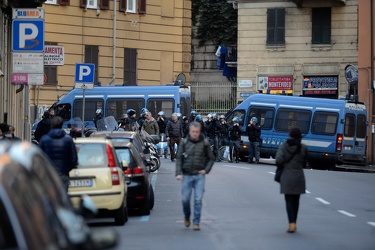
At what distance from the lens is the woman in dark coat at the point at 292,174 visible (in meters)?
15.6

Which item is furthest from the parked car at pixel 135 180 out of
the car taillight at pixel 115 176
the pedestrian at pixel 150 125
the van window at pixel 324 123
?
the van window at pixel 324 123

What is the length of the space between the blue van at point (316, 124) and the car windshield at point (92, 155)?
2240 centimetres

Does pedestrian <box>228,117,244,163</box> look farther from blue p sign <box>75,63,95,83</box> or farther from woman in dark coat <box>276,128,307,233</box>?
woman in dark coat <box>276,128,307,233</box>

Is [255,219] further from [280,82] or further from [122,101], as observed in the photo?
[280,82]

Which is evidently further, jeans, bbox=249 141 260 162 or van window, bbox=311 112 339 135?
van window, bbox=311 112 339 135

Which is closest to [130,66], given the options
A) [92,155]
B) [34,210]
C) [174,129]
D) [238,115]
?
[238,115]

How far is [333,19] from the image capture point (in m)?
48.5

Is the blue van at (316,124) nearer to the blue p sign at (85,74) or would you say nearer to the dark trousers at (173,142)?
the dark trousers at (173,142)

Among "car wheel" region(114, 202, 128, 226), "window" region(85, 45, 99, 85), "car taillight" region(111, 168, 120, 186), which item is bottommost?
"car wheel" region(114, 202, 128, 226)

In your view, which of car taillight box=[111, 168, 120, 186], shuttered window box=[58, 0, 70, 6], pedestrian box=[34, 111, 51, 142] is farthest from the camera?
shuttered window box=[58, 0, 70, 6]

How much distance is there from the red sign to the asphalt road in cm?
1948

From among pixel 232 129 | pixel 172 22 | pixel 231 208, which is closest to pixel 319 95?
pixel 172 22

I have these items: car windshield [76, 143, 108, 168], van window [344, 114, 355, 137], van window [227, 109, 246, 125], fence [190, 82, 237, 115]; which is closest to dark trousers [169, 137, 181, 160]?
van window [227, 109, 246, 125]

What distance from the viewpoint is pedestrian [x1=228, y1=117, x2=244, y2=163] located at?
37.6 metres
